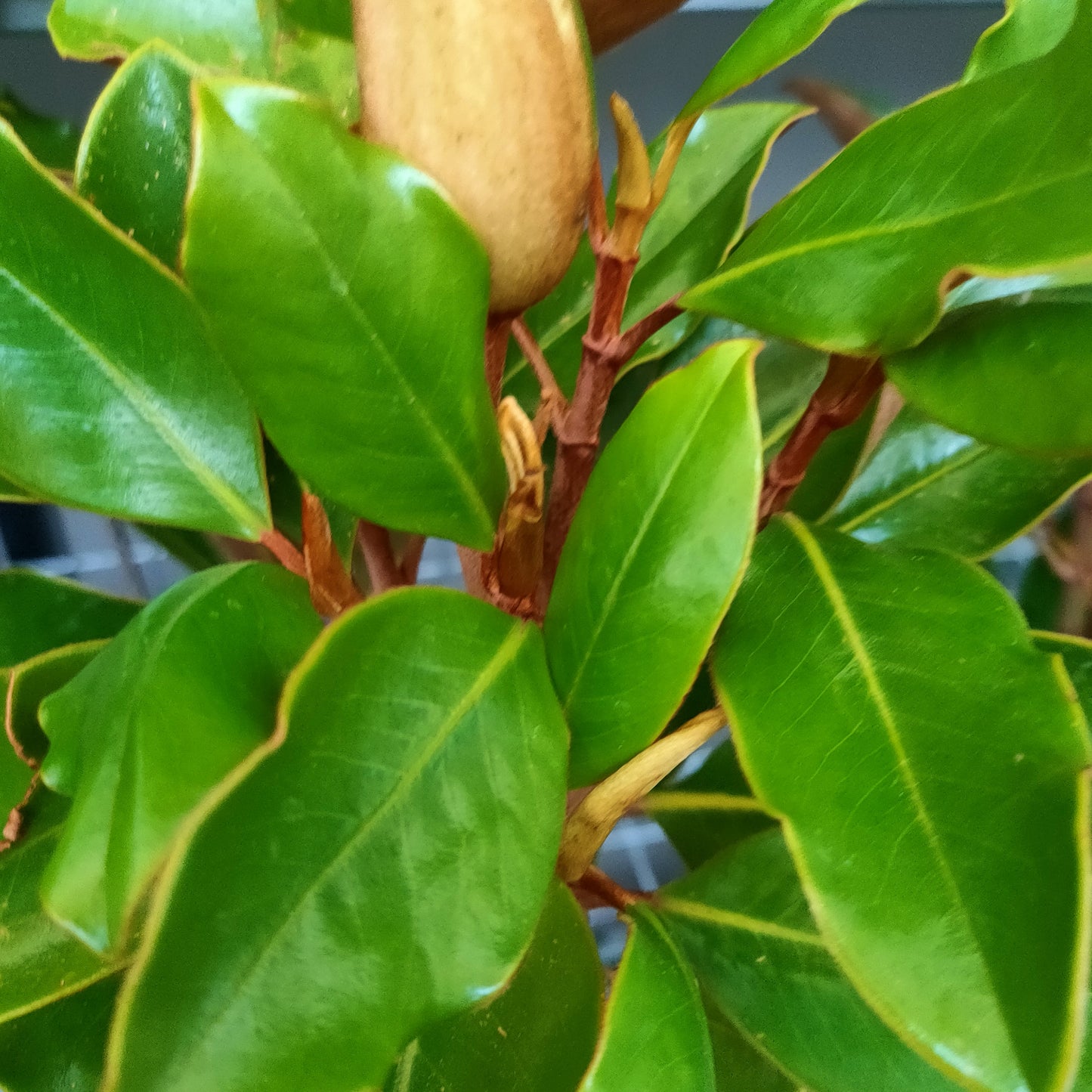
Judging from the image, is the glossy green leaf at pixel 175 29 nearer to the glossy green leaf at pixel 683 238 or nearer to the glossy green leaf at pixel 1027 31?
the glossy green leaf at pixel 683 238

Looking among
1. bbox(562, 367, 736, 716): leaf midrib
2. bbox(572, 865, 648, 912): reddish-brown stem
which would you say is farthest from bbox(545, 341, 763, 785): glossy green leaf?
bbox(572, 865, 648, 912): reddish-brown stem

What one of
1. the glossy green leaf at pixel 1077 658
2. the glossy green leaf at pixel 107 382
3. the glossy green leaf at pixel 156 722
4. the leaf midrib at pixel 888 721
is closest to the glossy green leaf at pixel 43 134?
the glossy green leaf at pixel 107 382

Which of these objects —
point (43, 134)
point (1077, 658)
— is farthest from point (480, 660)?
point (43, 134)

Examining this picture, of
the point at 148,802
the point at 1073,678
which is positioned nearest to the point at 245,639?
the point at 148,802

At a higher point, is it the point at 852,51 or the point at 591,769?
the point at 852,51

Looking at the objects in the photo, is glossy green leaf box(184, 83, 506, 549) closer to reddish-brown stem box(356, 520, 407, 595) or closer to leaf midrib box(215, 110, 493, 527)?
leaf midrib box(215, 110, 493, 527)

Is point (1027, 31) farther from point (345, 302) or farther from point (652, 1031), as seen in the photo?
point (652, 1031)

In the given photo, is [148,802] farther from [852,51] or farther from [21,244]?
[852,51]
